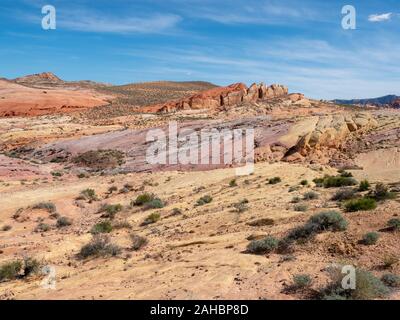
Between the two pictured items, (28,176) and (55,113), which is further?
(55,113)

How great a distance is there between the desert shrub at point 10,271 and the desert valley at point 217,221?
35 mm

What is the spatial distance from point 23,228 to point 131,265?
25.1 ft

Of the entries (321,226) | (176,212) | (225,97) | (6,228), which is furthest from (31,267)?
(225,97)

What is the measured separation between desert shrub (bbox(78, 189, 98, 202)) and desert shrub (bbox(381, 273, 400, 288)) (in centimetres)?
1554

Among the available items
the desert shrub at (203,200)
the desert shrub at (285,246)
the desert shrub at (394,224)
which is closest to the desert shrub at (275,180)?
the desert shrub at (203,200)

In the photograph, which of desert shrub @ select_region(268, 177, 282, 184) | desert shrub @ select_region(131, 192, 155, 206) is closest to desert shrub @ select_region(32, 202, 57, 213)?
desert shrub @ select_region(131, 192, 155, 206)

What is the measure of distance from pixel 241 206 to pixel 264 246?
4823mm

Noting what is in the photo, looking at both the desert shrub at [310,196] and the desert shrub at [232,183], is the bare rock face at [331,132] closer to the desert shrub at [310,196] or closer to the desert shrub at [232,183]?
the desert shrub at [232,183]

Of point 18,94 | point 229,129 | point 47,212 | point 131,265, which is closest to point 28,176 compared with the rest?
point 47,212

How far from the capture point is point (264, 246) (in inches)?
401

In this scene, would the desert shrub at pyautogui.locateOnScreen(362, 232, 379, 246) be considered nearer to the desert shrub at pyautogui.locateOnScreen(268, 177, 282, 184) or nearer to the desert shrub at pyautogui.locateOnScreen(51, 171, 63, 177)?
the desert shrub at pyautogui.locateOnScreen(268, 177, 282, 184)

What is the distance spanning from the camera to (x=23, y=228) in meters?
16.6

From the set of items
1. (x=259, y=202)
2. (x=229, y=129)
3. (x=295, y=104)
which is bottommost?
(x=259, y=202)
